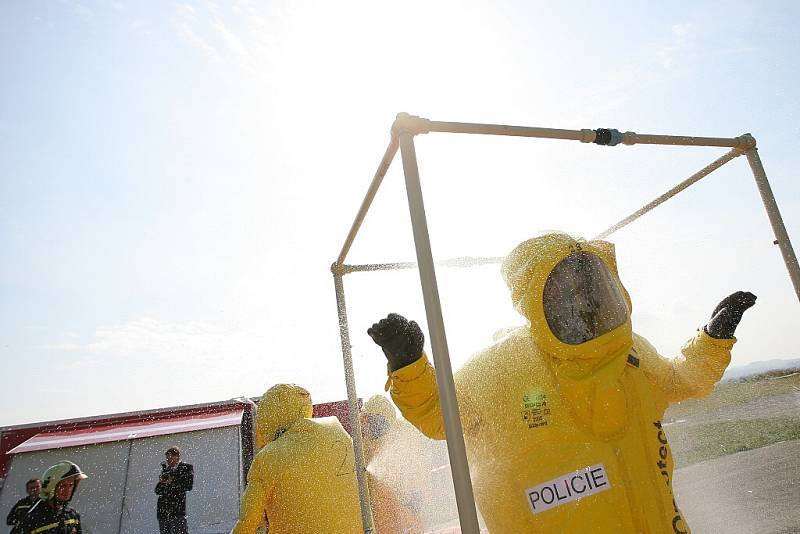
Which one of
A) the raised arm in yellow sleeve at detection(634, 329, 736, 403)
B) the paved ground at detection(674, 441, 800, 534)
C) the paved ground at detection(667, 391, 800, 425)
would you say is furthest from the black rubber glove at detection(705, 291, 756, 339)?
the paved ground at detection(667, 391, 800, 425)

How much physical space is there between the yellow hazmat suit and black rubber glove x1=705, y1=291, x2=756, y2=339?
60 cm

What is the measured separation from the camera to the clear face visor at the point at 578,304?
1918 millimetres

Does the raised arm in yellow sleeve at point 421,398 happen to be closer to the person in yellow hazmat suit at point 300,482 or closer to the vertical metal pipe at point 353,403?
the vertical metal pipe at point 353,403

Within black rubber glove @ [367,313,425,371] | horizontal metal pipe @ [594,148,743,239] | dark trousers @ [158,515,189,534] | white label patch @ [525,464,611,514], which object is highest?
horizontal metal pipe @ [594,148,743,239]

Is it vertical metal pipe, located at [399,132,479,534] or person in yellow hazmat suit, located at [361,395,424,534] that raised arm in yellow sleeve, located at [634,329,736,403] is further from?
person in yellow hazmat suit, located at [361,395,424,534]

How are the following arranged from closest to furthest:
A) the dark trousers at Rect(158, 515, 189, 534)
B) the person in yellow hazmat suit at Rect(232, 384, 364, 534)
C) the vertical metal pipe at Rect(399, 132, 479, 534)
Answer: the vertical metal pipe at Rect(399, 132, 479, 534), the person in yellow hazmat suit at Rect(232, 384, 364, 534), the dark trousers at Rect(158, 515, 189, 534)

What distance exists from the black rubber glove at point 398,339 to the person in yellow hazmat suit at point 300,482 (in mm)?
1990

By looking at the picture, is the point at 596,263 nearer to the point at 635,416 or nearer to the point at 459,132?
the point at 635,416

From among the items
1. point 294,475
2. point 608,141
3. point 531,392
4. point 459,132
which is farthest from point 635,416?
point 294,475

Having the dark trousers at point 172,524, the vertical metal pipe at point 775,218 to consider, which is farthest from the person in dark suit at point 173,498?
the vertical metal pipe at point 775,218

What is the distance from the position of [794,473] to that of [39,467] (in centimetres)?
1220

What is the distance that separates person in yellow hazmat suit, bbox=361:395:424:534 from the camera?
4.49 m

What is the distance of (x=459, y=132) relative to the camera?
1.62 meters

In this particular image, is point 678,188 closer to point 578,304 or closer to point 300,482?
point 578,304
